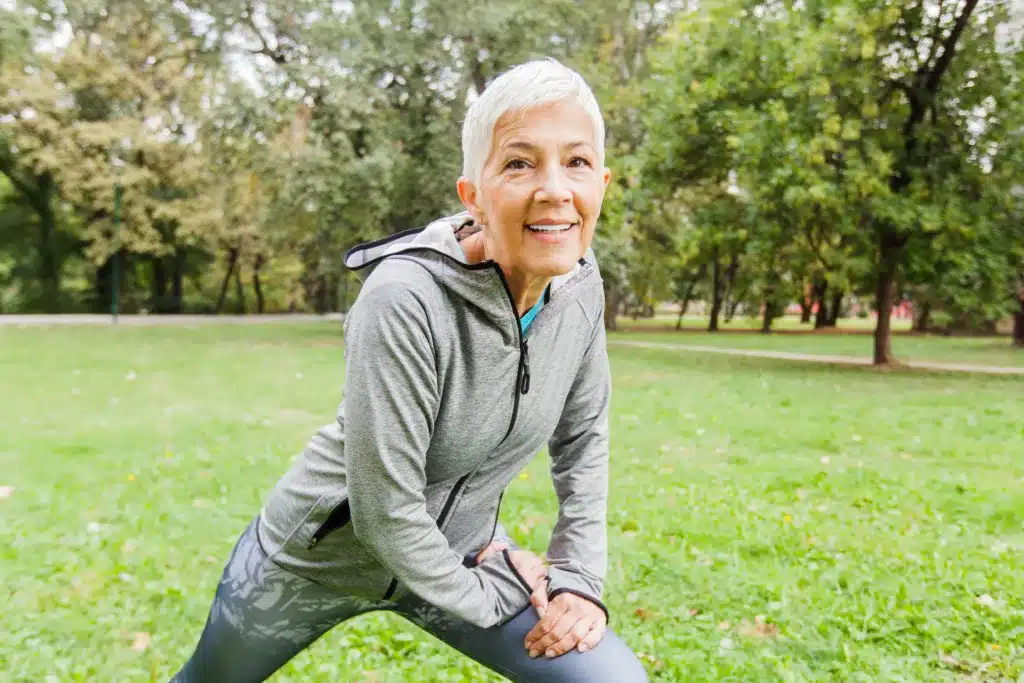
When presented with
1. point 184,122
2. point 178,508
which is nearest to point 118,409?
point 178,508

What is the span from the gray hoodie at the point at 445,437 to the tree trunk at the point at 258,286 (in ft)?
137

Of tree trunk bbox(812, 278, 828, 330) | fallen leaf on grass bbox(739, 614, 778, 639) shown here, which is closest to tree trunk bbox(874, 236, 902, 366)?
fallen leaf on grass bbox(739, 614, 778, 639)

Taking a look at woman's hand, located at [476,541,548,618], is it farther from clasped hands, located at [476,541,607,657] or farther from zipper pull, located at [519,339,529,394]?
zipper pull, located at [519,339,529,394]

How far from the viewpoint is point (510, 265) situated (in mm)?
1719

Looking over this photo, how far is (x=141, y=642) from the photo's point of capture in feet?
12.5

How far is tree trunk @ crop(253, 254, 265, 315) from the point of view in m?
42.2

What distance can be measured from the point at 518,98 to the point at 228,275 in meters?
42.6

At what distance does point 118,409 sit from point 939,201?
13478 mm

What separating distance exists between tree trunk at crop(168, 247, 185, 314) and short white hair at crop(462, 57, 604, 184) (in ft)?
138

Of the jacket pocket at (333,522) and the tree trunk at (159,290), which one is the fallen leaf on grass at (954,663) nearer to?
the jacket pocket at (333,522)

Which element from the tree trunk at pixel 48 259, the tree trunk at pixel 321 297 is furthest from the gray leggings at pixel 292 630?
the tree trunk at pixel 321 297

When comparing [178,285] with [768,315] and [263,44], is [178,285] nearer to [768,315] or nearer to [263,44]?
[263,44]

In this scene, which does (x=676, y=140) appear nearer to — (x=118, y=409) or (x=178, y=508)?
(x=118, y=409)

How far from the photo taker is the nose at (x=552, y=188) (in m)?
1.65
